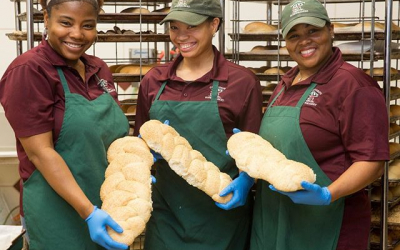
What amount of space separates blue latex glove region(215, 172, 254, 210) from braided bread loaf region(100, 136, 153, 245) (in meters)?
0.32

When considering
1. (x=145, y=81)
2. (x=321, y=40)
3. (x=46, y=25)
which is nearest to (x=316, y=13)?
(x=321, y=40)

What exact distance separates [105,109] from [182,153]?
0.34 metres

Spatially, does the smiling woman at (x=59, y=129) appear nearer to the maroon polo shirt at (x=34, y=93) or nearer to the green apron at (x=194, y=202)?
the maroon polo shirt at (x=34, y=93)

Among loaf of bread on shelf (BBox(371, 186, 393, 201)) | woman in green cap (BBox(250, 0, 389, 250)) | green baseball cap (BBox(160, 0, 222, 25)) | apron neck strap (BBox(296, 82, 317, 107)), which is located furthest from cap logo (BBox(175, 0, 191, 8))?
loaf of bread on shelf (BBox(371, 186, 393, 201))

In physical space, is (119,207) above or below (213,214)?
above

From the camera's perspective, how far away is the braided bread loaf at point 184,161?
2.26 m

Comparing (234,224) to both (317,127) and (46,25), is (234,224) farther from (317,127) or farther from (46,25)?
(46,25)

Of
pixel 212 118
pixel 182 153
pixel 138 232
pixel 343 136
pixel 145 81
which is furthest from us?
pixel 145 81

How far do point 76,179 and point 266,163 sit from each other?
0.70 metres

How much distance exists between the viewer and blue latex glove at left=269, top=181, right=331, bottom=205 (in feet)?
6.45

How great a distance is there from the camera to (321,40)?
2260mm

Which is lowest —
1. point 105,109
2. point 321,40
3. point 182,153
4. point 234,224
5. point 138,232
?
point 234,224

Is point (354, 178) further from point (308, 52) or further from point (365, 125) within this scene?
point (308, 52)

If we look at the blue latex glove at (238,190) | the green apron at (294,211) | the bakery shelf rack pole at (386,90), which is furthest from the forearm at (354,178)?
the bakery shelf rack pole at (386,90)
